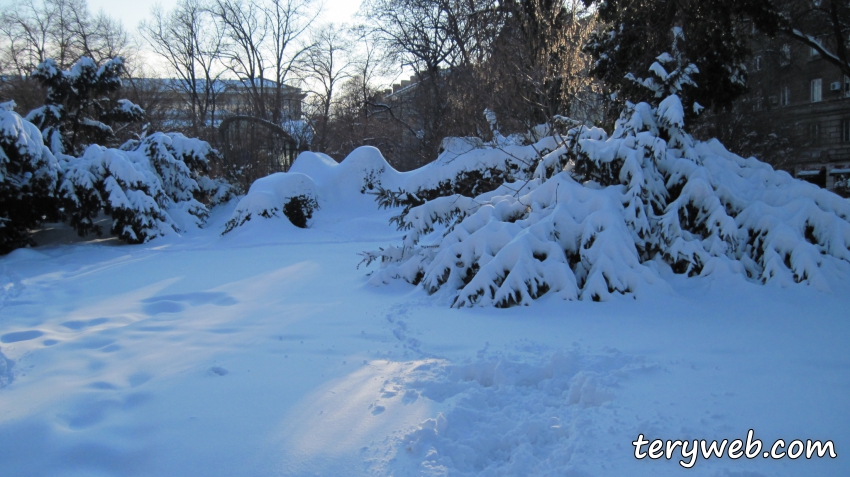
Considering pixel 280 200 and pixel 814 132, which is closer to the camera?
pixel 280 200

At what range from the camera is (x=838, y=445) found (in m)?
2.42

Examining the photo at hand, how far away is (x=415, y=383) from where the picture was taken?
3299 millimetres

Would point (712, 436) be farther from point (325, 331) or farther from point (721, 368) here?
point (325, 331)

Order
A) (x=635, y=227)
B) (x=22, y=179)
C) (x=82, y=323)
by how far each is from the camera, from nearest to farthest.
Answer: (x=82, y=323) < (x=635, y=227) < (x=22, y=179)

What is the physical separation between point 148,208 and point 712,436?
12.4 m

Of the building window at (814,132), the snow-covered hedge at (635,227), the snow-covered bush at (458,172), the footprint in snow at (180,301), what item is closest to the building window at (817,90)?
the building window at (814,132)

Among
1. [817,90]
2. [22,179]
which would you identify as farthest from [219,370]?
[817,90]

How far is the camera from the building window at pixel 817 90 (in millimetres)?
33125

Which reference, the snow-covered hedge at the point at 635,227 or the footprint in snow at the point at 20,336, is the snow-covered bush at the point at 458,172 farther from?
the footprint in snow at the point at 20,336

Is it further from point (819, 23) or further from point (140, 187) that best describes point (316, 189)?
point (819, 23)

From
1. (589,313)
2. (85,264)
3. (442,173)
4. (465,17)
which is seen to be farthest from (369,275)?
(465,17)

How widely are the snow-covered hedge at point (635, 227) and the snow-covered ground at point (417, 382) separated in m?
0.24

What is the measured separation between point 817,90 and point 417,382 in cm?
4052

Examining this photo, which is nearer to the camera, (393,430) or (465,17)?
(393,430)
